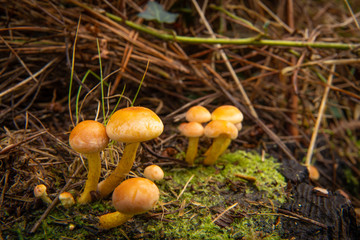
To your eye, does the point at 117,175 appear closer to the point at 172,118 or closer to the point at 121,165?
the point at 121,165

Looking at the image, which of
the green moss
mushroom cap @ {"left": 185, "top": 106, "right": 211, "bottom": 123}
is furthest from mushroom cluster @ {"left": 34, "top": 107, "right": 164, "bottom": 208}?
mushroom cap @ {"left": 185, "top": 106, "right": 211, "bottom": 123}

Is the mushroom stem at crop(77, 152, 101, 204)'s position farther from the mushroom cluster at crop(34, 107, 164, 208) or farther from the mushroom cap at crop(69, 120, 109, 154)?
the mushroom cap at crop(69, 120, 109, 154)

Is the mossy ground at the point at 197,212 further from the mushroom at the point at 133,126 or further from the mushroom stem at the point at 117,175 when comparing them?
the mushroom at the point at 133,126

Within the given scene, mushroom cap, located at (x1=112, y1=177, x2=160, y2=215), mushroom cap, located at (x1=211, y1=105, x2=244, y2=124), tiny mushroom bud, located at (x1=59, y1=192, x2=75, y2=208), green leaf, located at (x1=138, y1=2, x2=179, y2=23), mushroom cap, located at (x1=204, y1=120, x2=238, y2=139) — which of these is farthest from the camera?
green leaf, located at (x1=138, y1=2, x2=179, y2=23)

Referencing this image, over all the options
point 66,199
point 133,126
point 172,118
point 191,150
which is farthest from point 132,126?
point 172,118

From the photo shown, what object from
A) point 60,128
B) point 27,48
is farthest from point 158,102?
point 27,48
